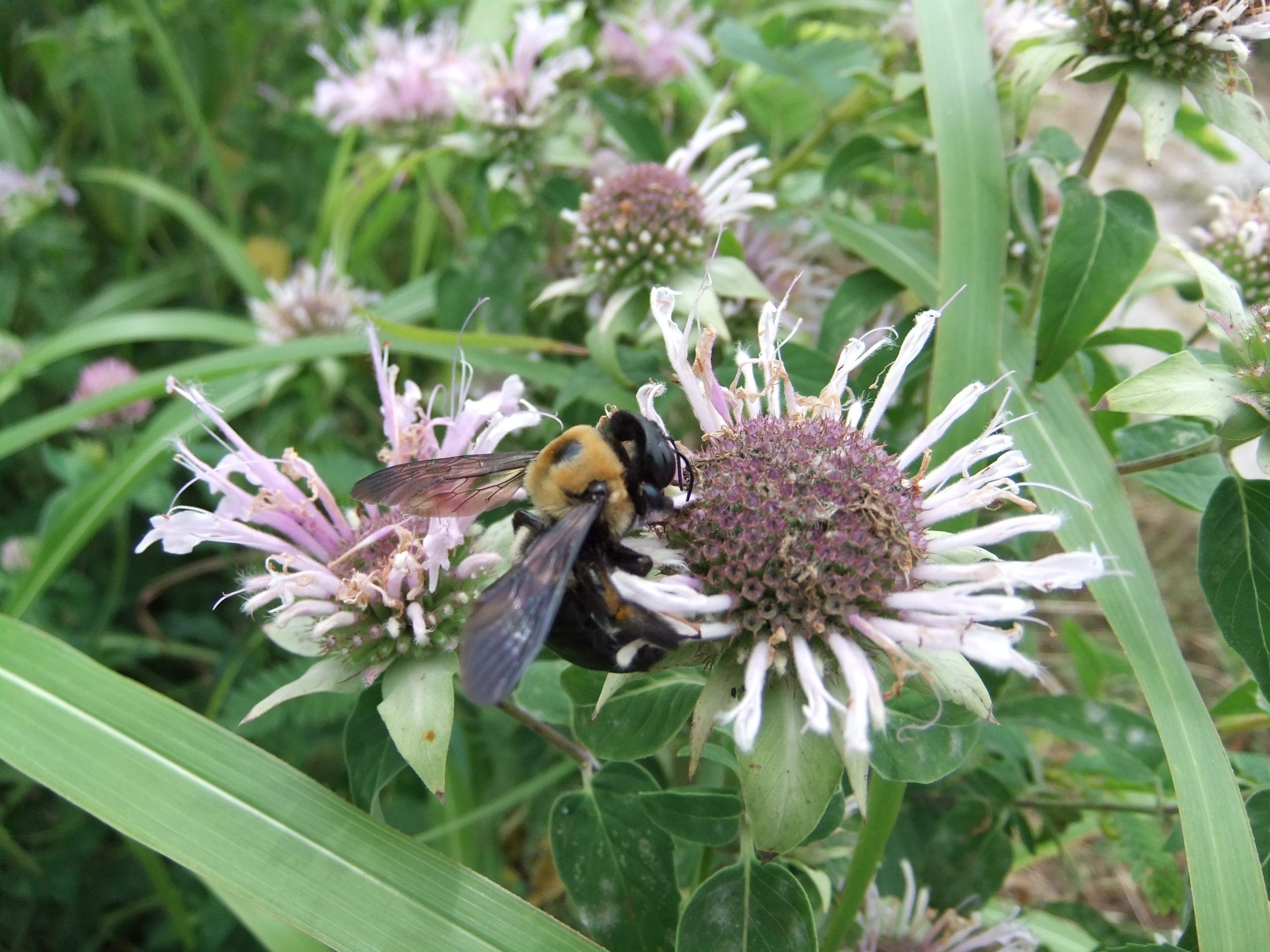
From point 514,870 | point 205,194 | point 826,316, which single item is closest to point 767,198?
point 826,316

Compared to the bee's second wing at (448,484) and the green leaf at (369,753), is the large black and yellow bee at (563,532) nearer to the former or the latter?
the bee's second wing at (448,484)

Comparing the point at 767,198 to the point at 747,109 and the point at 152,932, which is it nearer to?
the point at 747,109

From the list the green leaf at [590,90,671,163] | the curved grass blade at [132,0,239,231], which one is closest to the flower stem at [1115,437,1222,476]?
the green leaf at [590,90,671,163]

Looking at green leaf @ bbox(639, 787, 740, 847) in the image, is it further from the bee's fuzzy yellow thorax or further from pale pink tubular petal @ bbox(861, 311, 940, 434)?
pale pink tubular petal @ bbox(861, 311, 940, 434)

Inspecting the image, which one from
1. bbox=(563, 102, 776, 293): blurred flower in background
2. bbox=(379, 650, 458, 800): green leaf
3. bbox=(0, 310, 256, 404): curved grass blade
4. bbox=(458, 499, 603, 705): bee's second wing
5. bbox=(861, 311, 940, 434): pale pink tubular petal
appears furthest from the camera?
bbox=(0, 310, 256, 404): curved grass blade

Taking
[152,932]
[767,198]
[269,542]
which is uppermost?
[767,198]

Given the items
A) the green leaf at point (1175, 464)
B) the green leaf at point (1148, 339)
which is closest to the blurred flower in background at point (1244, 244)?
the green leaf at point (1148, 339)
